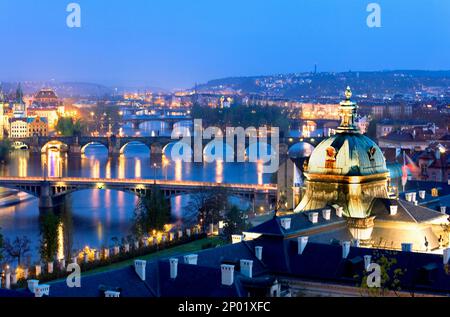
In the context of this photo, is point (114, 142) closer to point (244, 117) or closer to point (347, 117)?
point (244, 117)

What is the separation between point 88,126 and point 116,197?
4753 centimetres

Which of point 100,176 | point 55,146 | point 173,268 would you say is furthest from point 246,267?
point 55,146

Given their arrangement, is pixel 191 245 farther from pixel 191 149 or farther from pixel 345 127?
pixel 191 149

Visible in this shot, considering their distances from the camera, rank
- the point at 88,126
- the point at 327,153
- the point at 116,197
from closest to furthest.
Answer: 1. the point at 327,153
2. the point at 116,197
3. the point at 88,126

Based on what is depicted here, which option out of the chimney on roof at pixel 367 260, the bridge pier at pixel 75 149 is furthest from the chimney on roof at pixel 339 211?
the bridge pier at pixel 75 149

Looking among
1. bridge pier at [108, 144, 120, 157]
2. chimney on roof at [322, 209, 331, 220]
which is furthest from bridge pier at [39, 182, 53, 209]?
bridge pier at [108, 144, 120, 157]

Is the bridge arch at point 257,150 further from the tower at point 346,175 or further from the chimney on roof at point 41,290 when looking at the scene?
the chimney on roof at point 41,290

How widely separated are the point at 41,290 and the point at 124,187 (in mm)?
23256

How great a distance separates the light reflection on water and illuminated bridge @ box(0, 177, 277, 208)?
387 millimetres

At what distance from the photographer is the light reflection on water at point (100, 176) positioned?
85.7ft

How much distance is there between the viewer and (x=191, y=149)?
53938 mm

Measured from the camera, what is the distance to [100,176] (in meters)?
40.1

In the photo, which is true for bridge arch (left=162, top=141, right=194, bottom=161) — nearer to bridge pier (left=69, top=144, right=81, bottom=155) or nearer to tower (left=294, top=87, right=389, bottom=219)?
bridge pier (left=69, top=144, right=81, bottom=155)
